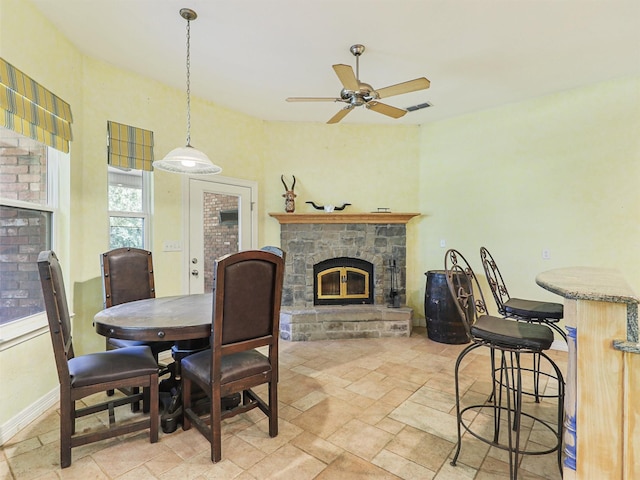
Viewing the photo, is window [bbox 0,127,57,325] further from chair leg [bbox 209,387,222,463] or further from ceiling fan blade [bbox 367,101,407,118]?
ceiling fan blade [bbox 367,101,407,118]

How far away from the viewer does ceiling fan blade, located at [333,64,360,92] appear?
91.2 inches

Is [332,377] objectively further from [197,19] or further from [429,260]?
[197,19]

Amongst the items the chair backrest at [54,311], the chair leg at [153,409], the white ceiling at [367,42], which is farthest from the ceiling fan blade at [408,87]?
the chair leg at [153,409]

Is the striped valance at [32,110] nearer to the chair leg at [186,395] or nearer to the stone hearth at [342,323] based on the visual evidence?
the chair leg at [186,395]

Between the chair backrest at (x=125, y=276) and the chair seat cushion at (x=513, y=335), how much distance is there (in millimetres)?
2594

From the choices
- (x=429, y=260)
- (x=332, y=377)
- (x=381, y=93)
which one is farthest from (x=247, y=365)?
(x=429, y=260)

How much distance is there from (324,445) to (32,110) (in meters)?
2.94

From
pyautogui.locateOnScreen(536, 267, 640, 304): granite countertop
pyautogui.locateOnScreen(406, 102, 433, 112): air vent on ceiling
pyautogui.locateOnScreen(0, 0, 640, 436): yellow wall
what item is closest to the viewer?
pyautogui.locateOnScreen(536, 267, 640, 304): granite countertop

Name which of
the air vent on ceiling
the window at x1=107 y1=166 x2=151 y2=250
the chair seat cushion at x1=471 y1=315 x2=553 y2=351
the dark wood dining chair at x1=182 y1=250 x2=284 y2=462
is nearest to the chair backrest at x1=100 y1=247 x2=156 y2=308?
the window at x1=107 y1=166 x2=151 y2=250

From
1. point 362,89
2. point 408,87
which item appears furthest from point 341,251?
point 408,87

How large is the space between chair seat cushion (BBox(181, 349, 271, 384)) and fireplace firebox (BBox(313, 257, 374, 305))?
2.50m

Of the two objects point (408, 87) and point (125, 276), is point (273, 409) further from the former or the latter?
point (408, 87)

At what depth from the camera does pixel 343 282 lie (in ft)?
15.0

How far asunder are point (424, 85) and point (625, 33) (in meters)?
1.69
